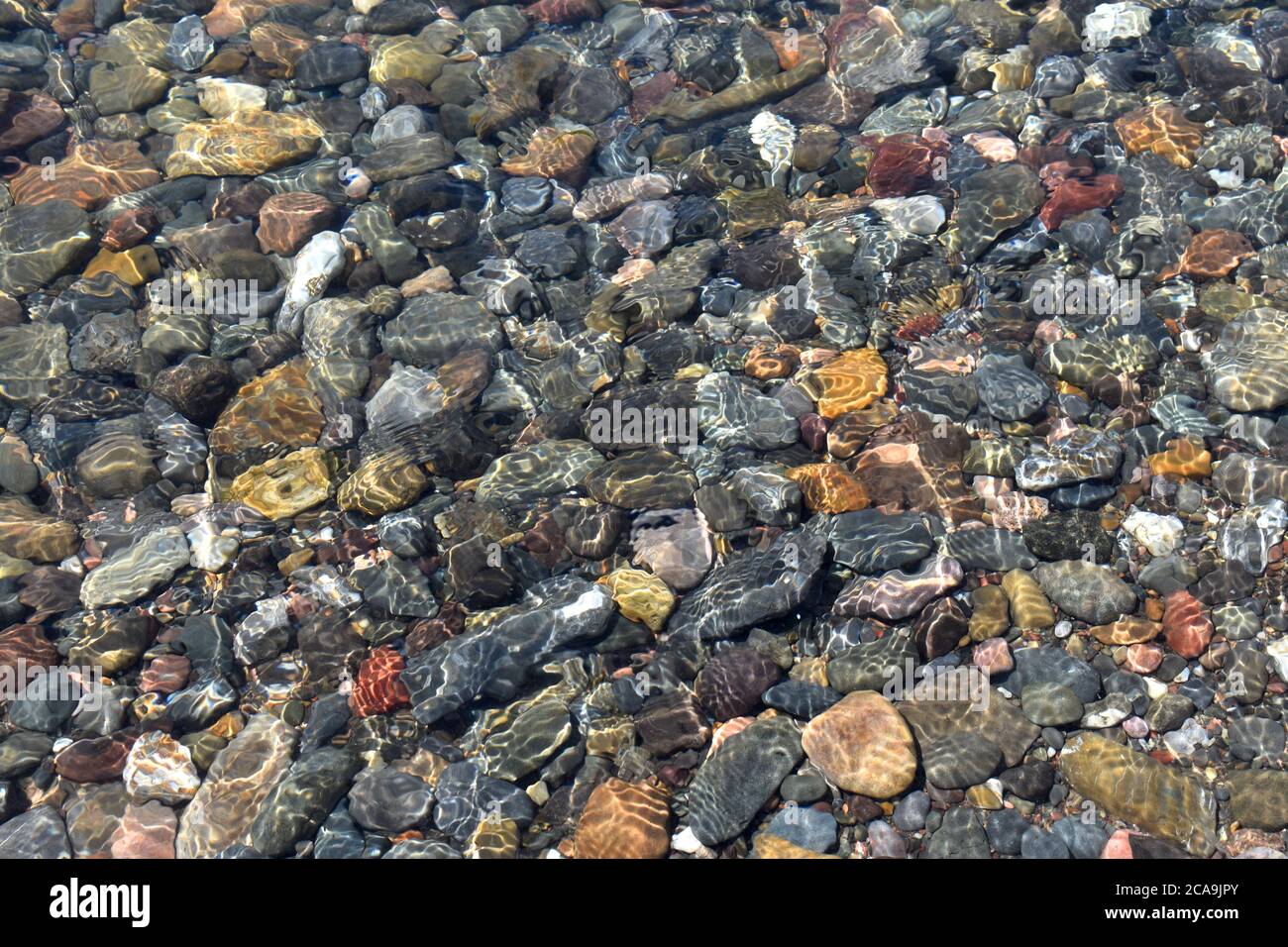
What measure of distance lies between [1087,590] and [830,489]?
179 centimetres

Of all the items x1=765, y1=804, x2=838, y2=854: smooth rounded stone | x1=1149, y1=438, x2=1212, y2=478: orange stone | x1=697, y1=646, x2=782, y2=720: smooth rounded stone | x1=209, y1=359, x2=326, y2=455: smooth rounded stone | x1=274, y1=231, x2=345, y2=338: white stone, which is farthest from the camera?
x1=274, y1=231, x2=345, y2=338: white stone

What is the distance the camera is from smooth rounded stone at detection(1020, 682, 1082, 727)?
5.80 m

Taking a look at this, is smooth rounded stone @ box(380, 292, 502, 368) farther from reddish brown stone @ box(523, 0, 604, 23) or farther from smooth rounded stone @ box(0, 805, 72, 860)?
reddish brown stone @ box(523, 0, 604, 23)

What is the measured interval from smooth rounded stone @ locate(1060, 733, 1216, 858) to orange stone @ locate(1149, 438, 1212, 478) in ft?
7.13

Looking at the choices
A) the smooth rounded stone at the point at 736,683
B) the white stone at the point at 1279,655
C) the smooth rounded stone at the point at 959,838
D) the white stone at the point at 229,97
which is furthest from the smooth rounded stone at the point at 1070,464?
the white stone at the point at 229,97

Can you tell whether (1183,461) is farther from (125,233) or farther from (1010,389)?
(125,233)

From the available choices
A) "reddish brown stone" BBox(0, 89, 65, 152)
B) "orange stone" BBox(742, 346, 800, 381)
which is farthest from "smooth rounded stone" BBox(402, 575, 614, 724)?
"reddish brown stone" BBox(0, 89, 65, 152)

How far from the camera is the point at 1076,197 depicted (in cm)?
850

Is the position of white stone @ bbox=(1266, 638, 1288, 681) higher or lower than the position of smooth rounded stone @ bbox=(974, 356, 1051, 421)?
lower

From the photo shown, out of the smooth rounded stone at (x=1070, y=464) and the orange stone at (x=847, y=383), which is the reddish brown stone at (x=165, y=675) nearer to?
the orange stone at (x=847, y=383)

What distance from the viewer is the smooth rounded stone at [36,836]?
19.4 ft

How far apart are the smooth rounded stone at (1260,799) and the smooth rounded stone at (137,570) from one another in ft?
23.1

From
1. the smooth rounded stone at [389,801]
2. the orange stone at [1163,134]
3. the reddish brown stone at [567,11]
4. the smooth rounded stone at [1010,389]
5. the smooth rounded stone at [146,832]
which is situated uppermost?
the reddish brown stone at [567,11]

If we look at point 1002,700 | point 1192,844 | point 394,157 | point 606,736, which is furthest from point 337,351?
point 1192,844
